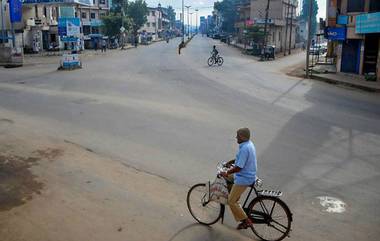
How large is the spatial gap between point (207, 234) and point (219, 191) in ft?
2.28

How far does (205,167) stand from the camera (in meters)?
10.1

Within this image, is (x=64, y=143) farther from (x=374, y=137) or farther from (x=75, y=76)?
(x=75, y=76)

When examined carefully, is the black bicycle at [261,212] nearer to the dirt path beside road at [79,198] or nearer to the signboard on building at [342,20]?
the dirt path beside road at [79,198]

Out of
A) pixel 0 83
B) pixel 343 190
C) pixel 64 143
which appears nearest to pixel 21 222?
pixel 64 143

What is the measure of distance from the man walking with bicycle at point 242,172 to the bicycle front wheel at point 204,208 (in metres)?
0.48

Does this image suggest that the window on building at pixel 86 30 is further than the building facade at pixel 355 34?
Yes

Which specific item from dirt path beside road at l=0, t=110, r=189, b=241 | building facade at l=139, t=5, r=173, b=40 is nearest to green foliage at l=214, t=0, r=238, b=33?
building facade at l=139, t=5, r=173, b=40

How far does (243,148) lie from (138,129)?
25.2 feet

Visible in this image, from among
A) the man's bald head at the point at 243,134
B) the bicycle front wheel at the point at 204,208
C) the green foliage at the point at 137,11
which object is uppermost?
the green foliage at the point at 137,11

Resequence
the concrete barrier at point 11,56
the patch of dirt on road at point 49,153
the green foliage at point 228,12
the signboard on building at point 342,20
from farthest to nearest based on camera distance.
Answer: the green foliage at point 228,12 < the concrete barrier at point 11,56 < the signboard on building at point 342,20 < the patch of dirt on road at point 49,153

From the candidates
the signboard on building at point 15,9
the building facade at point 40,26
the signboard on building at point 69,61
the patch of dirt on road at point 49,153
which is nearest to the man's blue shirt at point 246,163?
the patch of dirt on road at point 49,153

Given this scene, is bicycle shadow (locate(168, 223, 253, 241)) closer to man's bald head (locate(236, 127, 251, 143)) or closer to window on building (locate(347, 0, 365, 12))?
man's bald head (locate(236, 127, 251, 143))

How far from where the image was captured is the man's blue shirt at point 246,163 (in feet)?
20.8

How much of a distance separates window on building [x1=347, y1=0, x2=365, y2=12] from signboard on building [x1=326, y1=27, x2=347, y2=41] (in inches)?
58.4
